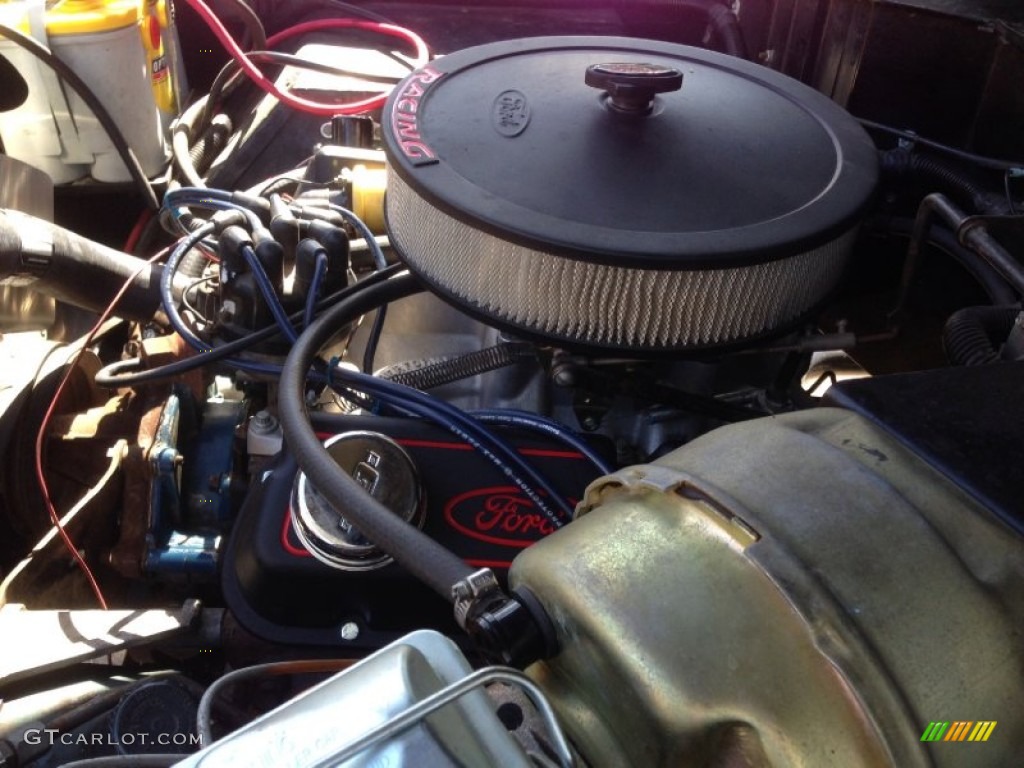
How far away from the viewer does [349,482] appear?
631 mm

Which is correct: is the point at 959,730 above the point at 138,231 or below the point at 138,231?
above

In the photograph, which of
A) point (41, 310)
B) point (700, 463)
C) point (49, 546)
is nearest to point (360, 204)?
point (41, 310)

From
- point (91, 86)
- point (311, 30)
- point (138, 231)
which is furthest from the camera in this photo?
point (311, 30)

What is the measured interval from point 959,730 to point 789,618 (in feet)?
0.30

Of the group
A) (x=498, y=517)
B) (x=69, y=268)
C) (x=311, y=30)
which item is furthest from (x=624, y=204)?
(x=311, y=30)

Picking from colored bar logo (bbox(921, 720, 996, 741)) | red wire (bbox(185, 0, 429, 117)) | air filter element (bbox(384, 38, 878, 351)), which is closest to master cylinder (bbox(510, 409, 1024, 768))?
colored bar logo (bbox(921, 720, 996, 741))

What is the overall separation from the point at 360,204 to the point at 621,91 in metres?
0.47

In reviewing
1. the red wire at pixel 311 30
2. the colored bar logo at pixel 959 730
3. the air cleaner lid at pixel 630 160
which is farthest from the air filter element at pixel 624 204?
the red wire at pixel 311 30

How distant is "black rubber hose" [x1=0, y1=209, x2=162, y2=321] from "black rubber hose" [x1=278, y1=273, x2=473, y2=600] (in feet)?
1.03

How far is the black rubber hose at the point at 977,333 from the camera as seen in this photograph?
74 cm

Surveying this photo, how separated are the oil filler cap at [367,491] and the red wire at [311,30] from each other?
0.69 metres

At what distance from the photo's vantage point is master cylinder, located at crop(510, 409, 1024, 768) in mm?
406

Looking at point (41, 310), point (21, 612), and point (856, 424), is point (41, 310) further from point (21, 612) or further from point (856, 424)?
point (856, 424)

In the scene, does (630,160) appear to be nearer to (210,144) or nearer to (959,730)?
(959,730)
